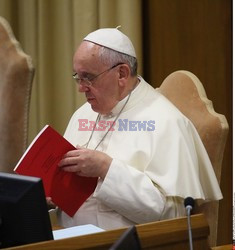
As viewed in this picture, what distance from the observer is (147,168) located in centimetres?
265

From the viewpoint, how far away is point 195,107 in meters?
2.88

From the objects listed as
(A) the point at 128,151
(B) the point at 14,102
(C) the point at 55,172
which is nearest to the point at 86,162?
(C) the point at 55,172

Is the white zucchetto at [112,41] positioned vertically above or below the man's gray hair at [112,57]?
above

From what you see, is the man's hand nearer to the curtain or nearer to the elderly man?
the elderly man

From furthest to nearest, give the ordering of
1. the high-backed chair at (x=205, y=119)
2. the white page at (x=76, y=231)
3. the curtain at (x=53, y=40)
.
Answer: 1. the curtain at (x=53, y=40)
2. the high-backed chair at (x=205, y=119)
3. the white page at (x=76, y=231)

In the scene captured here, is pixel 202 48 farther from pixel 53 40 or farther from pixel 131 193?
pixel 131 193

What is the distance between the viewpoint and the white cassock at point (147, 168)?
258 centimetres

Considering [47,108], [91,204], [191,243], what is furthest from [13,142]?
[191,243]

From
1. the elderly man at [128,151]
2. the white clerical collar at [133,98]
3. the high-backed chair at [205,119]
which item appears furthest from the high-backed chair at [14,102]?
the high-backed chair at [205,119]

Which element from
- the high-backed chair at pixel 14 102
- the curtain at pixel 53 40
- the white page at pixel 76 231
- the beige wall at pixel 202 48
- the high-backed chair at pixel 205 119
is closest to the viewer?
the white page at pixel 76 231

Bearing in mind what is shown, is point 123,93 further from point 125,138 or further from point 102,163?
point 102,163

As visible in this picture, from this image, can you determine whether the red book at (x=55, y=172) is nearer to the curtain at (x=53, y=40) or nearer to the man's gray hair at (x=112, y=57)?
the man's gray hair at (x=112, y=57)

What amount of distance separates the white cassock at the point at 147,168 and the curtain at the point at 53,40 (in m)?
1.22

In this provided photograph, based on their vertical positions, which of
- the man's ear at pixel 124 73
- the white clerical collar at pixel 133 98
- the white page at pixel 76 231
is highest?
the man's ear at pixel 124 73
